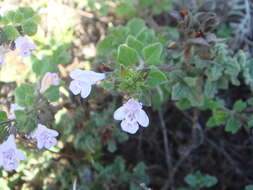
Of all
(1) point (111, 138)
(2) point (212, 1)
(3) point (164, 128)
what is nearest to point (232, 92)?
(3) point (164, 128)

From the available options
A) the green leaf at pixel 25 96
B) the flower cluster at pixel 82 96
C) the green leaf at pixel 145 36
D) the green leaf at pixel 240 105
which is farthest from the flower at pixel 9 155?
the green leaf at pixel 240 105

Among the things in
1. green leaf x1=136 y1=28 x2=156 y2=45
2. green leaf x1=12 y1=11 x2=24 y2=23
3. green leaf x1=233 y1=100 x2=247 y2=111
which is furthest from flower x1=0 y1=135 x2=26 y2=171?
green leaf x1=233 y1=100 x2=247 y2=111

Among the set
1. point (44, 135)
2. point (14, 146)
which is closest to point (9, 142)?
point (14, 146)

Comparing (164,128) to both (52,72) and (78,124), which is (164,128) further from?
(52,72)

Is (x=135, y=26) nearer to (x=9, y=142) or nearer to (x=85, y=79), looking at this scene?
(x=85, y=79)

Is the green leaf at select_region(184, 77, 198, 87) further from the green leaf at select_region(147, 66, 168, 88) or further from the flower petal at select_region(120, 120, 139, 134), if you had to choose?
the flower petal at select_region(120, 120, 139, 134)

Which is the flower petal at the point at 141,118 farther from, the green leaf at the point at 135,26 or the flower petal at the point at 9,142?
the green leaf at the point at 135,26
